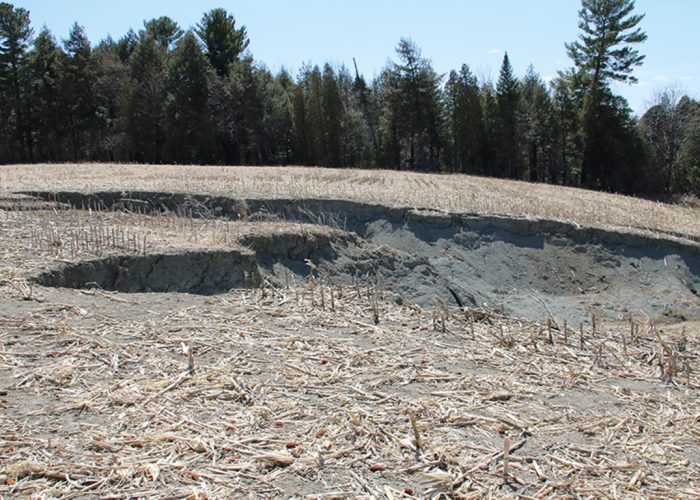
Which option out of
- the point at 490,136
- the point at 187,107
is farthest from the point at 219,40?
the point at 490,136

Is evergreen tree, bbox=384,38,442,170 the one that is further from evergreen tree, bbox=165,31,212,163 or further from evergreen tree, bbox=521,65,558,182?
evergreen tree, bbox=165,31,212,163

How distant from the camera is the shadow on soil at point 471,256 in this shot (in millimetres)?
→ 12625

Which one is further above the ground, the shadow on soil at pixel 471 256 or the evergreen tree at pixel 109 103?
the evergreen tree at pixel 109 103

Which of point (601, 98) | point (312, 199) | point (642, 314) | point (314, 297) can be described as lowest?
point (642, 314)

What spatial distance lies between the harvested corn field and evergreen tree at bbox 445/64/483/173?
41.3 m

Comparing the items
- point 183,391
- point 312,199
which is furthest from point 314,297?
point 312,199

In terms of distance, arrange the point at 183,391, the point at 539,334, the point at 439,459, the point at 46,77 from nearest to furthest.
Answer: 1. the point at 439,459
2. the point at 183,391
3. the point at 539,334
4. the point at 46,77

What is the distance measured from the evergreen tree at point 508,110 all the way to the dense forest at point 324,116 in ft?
0.29

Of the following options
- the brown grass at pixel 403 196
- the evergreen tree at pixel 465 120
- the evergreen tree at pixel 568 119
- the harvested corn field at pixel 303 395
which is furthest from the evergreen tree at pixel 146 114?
the harvested corn field at pixel 303 395

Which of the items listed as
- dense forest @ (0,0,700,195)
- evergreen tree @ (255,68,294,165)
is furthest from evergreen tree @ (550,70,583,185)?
evergreen tree @ (255,68,294,165)

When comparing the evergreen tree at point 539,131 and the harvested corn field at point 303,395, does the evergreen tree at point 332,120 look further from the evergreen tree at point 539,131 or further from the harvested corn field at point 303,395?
the harvested corn field at point 303,395

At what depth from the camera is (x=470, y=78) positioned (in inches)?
1891

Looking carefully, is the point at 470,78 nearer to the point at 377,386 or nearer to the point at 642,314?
the point at 642,314

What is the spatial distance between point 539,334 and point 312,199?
994cm
